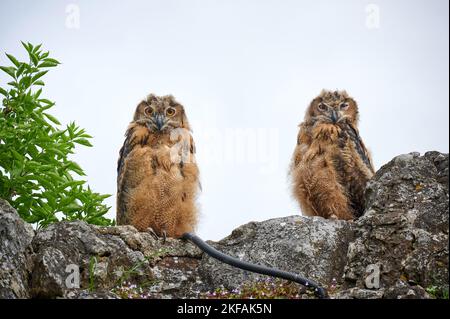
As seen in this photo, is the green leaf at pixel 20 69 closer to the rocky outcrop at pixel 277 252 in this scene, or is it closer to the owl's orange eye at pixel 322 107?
the rocky outcrop at pixel 277 252

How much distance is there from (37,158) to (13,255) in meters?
1.32

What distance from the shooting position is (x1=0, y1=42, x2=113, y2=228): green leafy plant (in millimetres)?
6062

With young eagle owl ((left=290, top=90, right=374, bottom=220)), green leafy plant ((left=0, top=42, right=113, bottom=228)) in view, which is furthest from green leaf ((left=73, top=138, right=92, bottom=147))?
young eagle owl ((left=290, top=90, right=374, bottom=220))

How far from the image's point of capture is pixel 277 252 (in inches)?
230

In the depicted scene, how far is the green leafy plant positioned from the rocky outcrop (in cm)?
62

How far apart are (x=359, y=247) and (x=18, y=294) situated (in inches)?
94.6

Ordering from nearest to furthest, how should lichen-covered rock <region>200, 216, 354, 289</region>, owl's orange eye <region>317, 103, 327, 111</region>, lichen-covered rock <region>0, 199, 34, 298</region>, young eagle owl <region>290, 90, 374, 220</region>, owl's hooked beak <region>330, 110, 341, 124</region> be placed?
lichen-covered rock <region>0, 199, 34, 298</region>
lichen-covered rock <region>200, 216, 354, 289</region>
young eagle owl <region>290, 90, 374, 220</region>
owl's hooked beak <region>330, 110, 341, 124</region>
owl's orange eye <region>317, 103, 327, 111</region>

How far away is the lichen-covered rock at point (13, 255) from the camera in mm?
4973

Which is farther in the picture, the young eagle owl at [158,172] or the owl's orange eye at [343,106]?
the owl's orange eye at [343,106]

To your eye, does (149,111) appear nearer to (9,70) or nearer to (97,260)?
(9,70)

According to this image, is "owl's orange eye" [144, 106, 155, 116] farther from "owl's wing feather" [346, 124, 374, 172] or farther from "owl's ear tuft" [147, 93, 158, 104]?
"owl's wing feather" [346, 124, 374, 172]

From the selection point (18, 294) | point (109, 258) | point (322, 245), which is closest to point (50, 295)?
point (18, 294)

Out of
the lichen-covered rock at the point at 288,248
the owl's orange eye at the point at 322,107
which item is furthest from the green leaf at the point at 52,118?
the owl's orange eye at the point at 322,107

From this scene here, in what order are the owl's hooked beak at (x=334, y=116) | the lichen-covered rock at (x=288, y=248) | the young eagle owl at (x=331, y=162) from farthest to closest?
the owl's hooked beak at (x=334, y=116), the young eagle owl at (x=331, y=162), the lichen-covered rock at (x=288, y=248)
